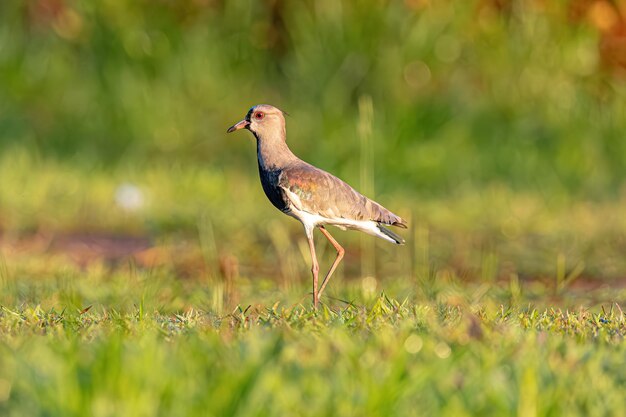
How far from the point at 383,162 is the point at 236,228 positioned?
2.06 meters

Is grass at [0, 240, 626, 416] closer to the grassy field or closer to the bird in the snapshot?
the grassy field

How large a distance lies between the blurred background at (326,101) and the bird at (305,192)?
9.76 feet

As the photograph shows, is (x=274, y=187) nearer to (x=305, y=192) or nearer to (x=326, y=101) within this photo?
(x=305, y=192)

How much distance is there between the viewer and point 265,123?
5.19 metres

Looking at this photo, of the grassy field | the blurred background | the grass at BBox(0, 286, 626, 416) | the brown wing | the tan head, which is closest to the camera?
the grass at BBox(0, 286, 626, 416)

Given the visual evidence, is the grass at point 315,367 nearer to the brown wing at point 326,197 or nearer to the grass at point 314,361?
the grass at point 314,361

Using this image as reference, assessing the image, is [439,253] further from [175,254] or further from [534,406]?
[534,406]

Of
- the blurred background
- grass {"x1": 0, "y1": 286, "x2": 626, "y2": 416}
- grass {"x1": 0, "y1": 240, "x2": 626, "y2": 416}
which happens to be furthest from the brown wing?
the blurred background

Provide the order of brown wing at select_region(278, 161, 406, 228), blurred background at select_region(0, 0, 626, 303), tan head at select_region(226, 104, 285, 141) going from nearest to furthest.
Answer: brown wing at select_region(278, 161, 406, 228) → tan head at select_region(226, 104, 285, 141) → blurred background at select_region(0, 0, 626, 303)

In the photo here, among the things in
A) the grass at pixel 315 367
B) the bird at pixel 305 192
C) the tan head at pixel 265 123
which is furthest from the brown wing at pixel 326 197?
the grass at pixel 315 367

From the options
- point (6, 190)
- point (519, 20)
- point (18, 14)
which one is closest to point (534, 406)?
point (6, 190)

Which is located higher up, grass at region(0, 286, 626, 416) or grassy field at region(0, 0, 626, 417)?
grass at region(0, 286, 626, 416)

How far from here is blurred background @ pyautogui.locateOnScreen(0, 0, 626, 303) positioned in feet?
29.5

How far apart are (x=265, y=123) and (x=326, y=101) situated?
4819 mm
